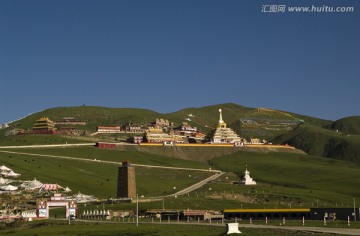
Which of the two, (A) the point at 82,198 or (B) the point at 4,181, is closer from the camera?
(A) the point at 82,198

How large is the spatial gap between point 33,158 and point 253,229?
125m

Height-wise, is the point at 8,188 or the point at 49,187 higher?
the point at 49,187

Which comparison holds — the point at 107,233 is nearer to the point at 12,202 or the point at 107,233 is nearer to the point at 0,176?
the point at 12,202

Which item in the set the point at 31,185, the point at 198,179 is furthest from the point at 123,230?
the point at 198,179

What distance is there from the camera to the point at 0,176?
147 m

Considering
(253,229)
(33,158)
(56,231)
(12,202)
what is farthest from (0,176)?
(253,229)

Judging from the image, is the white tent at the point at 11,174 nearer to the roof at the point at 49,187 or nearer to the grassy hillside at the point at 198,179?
the grassy hillside at the point at 198,179

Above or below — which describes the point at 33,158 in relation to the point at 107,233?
above

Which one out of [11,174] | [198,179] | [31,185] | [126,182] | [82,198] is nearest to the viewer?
[126,182]

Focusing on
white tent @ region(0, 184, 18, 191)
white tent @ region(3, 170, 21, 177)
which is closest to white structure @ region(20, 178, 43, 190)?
white tent @ region(0, 184, 18, 191)

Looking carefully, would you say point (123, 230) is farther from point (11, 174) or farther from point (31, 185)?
point (11, 174)

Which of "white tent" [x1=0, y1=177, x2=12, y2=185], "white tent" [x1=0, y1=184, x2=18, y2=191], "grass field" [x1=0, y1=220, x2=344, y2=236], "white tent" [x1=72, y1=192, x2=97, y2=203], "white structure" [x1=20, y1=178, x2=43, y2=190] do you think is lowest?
"grass field" [x1=0, y1=220, x2=344, y2=236]

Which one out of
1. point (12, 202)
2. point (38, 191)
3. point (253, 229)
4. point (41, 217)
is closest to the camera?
point (253, 229)

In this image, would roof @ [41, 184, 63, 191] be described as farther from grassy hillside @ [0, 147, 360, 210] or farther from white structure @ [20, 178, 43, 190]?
grassy hillside @ [0, 147, 360, 210]
